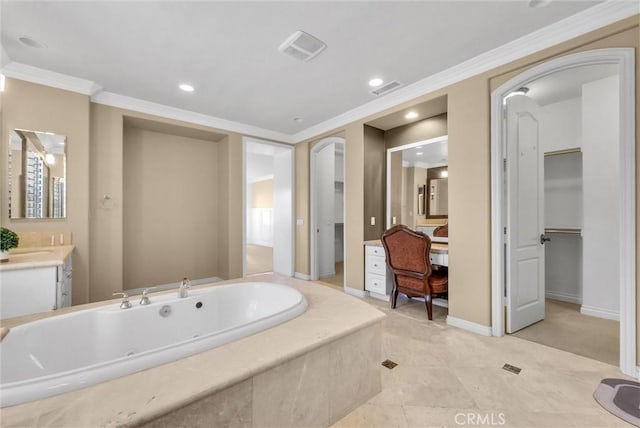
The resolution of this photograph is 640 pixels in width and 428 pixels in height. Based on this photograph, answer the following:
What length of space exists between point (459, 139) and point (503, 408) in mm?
2263

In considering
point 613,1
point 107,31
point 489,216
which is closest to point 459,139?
point 489,216

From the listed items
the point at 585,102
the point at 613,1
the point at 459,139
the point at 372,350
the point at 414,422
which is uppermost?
the point at 613,1

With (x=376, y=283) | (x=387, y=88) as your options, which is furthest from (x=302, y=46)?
(x=376, y=283)

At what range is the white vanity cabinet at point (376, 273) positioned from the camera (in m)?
3.56

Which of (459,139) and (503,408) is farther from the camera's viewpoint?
(459,139)

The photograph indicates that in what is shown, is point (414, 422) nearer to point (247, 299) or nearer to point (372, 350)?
point (372, 350)

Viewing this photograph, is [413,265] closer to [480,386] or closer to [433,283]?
[433,283]

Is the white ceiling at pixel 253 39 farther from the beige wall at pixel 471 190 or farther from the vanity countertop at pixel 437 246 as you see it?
the vanity countertop at pixel 437 246

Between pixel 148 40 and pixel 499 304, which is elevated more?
pixel 148 40

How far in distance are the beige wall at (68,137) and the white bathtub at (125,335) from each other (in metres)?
1.79

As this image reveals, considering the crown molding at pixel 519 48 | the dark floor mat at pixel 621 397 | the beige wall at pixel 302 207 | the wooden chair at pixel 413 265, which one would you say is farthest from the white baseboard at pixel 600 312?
the beige wall at pixel 302 207

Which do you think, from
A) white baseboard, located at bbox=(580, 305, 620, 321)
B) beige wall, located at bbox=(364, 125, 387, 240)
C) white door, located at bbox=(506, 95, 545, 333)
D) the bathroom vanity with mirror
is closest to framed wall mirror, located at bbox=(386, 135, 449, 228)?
beige wall, located at bbox=(364, 125, 387, 240)

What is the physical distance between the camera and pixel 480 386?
1.79 meters

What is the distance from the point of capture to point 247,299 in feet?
7.53
